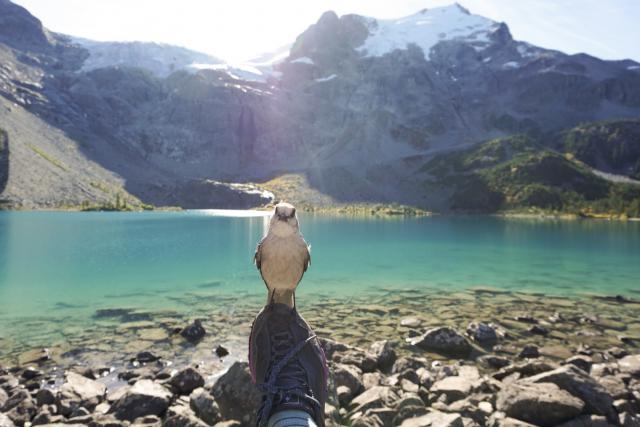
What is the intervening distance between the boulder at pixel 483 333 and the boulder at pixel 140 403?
38.9 ft

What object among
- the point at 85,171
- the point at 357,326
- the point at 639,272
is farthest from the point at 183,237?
the point at 85,171

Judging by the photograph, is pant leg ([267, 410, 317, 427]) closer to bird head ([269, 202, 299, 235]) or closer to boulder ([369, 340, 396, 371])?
bird head ([269, 202, 299, 235])

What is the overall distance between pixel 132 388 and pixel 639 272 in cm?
4694

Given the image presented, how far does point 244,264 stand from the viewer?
4266 cm

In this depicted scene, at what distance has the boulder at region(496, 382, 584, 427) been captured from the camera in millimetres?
9422

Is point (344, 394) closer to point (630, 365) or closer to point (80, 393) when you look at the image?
point (80, 393)

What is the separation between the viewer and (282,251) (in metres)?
5.66

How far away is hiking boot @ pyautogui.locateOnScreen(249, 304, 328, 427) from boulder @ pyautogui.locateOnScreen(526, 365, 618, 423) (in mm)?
7692

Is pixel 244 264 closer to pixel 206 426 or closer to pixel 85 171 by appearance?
pixel 206 426

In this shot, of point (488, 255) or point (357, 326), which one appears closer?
point (357, 326)

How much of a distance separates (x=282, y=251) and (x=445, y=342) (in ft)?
40.7

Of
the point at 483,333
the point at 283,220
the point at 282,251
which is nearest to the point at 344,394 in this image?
the point at 282,251

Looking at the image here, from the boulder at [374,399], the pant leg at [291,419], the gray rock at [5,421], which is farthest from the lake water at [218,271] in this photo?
the pant leg at [291,419]

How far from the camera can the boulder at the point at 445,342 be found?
52.0 feet
